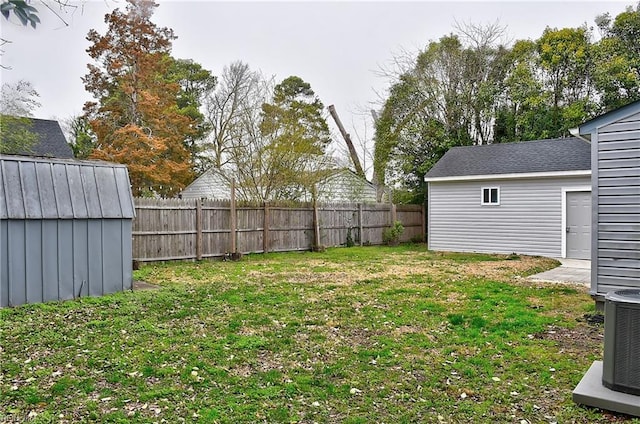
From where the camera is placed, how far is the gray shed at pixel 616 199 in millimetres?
5332

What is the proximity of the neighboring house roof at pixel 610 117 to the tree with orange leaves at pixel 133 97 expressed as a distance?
1631 centimetres

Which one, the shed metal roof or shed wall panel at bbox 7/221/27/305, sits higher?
the shed metal roof

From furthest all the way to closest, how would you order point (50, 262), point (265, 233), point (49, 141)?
point (49, 141)
point (265, 233)
point (50, 262)

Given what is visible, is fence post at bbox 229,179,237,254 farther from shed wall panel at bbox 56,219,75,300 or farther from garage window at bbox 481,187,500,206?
garage window at bbox 481,187,500,206

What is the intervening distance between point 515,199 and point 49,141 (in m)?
15.8

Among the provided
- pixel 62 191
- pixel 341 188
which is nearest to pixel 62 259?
pixel 62 191

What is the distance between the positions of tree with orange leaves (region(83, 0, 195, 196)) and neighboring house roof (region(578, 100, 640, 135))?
1631 cm

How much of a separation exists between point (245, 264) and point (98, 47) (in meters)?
13.8

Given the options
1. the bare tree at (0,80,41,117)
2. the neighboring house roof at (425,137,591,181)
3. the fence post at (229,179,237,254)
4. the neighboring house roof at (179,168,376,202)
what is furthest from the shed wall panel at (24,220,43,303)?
the neighboring house roof at (425,137,591,181)

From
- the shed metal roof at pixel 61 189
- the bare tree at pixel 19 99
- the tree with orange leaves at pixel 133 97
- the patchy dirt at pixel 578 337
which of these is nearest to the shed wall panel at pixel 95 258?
the shed metal roof at pixel 61 189

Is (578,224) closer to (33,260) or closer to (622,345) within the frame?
(622,345)

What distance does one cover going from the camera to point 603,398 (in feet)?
10.0

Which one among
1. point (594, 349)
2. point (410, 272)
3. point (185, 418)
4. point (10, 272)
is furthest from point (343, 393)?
point (410, 272)

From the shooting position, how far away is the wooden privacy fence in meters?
10.6
